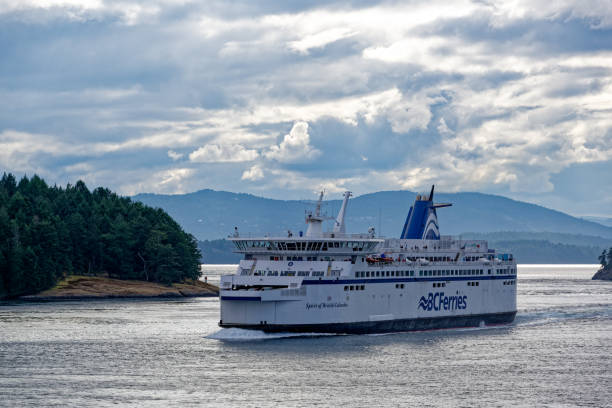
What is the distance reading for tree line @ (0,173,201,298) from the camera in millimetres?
127188

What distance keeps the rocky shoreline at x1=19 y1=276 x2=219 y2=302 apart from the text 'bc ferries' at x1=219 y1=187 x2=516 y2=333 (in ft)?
214

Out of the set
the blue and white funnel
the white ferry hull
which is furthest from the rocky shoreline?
the white ferry hull

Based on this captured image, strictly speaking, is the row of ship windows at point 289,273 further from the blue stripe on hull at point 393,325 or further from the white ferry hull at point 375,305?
the blue stripe on hull at point 393,325

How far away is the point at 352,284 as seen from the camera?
236 ft

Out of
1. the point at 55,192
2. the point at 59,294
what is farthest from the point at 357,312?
the point at 55,192

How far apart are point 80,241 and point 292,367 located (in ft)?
327

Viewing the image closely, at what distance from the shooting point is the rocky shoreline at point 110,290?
13138 cm

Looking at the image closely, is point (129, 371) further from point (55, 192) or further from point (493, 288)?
point (55, 192)

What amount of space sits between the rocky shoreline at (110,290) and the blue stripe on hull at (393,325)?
220ft

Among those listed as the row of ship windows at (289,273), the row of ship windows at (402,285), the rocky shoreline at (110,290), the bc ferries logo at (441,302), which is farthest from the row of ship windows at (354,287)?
the rocky shoreline at (110,290)

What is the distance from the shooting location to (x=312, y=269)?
70438 mm

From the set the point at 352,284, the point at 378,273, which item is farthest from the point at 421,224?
the point at 352,284

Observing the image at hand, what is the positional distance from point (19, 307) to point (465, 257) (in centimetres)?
5830

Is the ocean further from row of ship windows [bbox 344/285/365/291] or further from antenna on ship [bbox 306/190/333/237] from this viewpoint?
antenna on ship [bbox 306/190/333/237]
